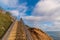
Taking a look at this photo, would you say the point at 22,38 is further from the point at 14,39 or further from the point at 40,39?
the point at 40,39

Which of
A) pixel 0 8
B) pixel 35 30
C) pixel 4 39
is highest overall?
pixel 0 8

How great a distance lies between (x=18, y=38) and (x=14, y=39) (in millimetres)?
564

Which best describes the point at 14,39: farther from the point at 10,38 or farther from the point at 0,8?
the point at 0,8

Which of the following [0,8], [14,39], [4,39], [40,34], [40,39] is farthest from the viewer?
[0,8]

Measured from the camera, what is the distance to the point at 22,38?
20984 mm

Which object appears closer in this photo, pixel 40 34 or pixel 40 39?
pixel 40 39

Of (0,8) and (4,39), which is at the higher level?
(0,8)

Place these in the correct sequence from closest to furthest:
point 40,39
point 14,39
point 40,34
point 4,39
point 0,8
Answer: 1. point 4,39
2. point 14,39
3. point 40,39
4. point 40,34
5. point 0,8

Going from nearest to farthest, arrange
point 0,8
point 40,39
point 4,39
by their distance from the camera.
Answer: point 4,39
point 40,39
point 0,8

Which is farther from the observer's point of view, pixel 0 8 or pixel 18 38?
pixel 0 8

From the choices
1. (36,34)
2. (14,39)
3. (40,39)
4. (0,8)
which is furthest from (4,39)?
(0,8)

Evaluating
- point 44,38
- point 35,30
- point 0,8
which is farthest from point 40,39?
point 0,8

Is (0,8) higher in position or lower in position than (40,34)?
higher

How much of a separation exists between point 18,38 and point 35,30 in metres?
15.2
